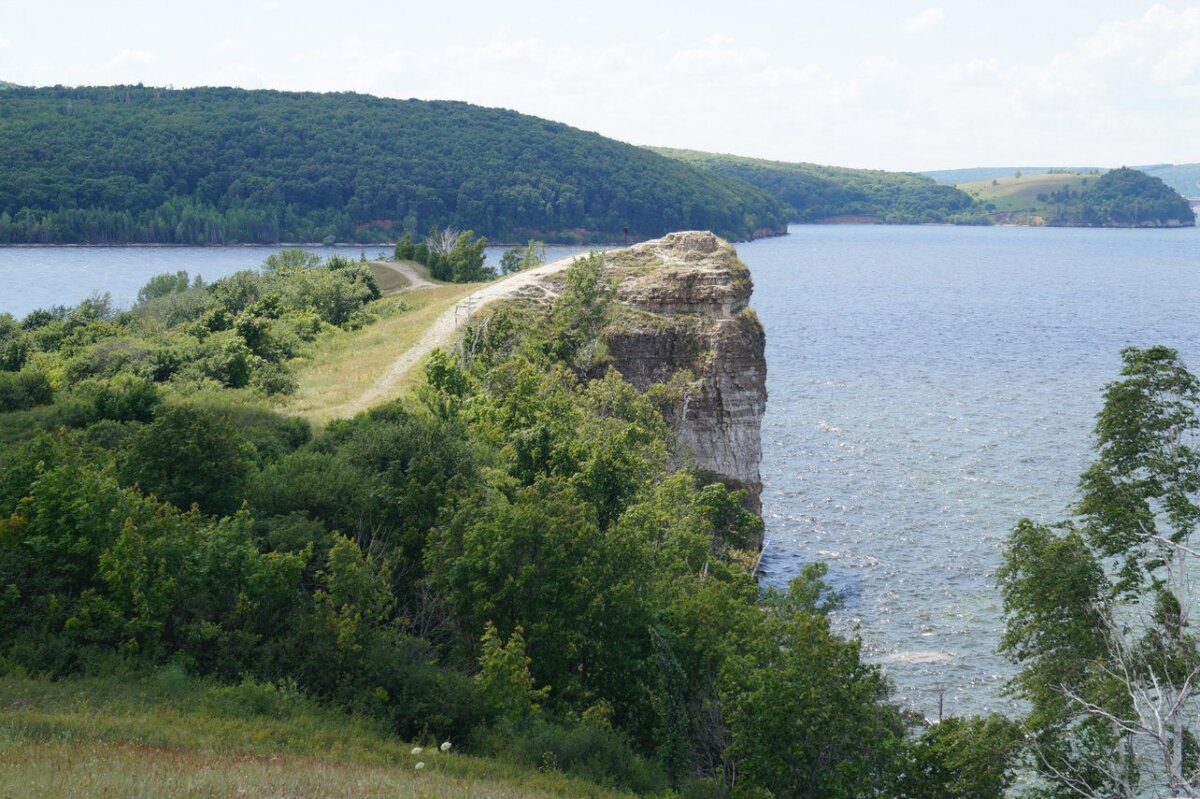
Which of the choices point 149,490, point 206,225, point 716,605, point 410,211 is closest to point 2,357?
point 149,490

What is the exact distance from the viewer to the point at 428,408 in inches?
1542

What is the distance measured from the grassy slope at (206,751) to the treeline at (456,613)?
109 cm

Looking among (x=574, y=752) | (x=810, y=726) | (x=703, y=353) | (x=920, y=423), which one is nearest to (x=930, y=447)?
(x=920, y=423)

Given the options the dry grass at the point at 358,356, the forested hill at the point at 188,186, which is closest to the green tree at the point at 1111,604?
the dry grass at the point at 358,356

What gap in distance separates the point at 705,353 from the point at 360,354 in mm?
16420

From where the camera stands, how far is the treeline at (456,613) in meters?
21.1

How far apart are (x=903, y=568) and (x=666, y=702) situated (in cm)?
2644

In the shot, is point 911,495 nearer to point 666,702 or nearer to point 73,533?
point 666,702

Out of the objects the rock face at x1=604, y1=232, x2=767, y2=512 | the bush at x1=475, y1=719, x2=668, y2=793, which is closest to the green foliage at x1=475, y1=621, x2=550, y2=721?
the bush at x1=475, y1=719, x2=668, y2=793

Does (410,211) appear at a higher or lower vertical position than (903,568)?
higher

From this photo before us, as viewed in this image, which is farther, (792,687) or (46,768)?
(792,687)

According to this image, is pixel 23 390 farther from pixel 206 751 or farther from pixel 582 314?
pixel 206 751

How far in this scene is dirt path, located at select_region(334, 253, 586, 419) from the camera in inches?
1725

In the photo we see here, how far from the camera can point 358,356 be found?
54531mm
